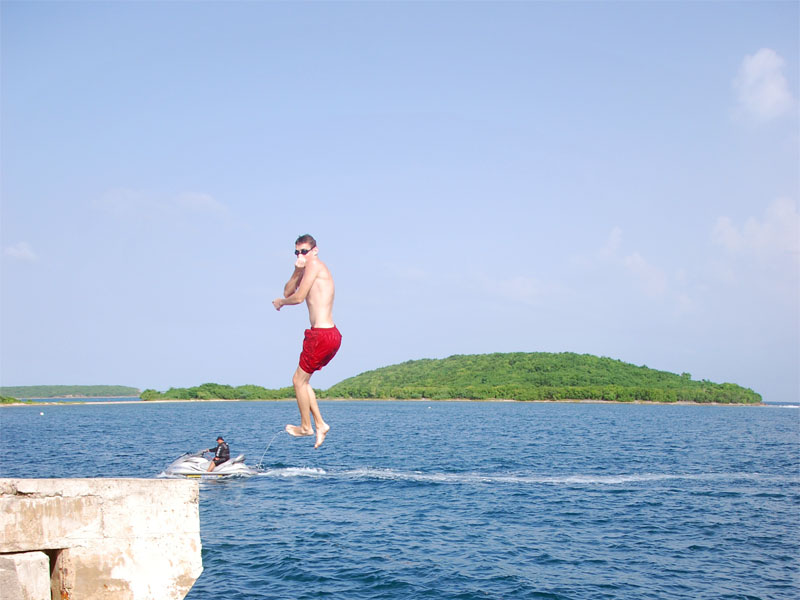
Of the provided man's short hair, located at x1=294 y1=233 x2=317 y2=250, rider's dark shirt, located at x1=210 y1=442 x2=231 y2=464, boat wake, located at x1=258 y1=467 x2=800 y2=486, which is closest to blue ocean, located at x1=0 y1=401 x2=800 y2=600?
boat wake, located at x1=258 y1=467 x2=800 y2=486

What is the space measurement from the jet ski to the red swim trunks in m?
41.8

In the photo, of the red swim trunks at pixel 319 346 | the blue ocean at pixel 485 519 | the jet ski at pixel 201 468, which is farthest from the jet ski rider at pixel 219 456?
the red swim trunks at pixel 319 346

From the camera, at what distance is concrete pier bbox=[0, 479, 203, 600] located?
29.1 ft

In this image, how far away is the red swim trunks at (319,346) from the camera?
6.21 meters

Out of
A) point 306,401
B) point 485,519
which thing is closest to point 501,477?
point 485,519

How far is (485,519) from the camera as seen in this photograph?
110ft

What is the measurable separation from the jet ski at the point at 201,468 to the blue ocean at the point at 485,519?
3.11ft

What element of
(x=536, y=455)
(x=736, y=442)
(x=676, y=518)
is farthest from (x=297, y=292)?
(x=736, y=442)

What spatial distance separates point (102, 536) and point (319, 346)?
5235 millimetres

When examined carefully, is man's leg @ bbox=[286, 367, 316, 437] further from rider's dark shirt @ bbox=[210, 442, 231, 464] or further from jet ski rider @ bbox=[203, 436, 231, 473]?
rider's dark shirt @ bbox=[210, 442, 231, 464]

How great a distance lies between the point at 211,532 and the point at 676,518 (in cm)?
2281

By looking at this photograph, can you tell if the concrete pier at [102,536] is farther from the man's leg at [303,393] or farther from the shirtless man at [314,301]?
the shirtless man at [314,301]

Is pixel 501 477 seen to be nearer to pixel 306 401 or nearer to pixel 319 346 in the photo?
pixel 306 401

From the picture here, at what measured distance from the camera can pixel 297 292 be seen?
20.5 ft
